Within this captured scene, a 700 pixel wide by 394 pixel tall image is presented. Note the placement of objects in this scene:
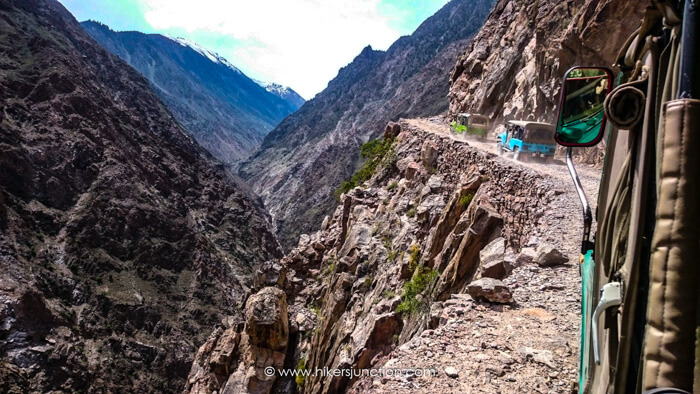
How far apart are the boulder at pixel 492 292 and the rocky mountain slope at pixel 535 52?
13.0 meters

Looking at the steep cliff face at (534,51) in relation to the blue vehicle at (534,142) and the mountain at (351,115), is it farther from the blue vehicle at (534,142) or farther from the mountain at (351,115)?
the mountain at (351,115)

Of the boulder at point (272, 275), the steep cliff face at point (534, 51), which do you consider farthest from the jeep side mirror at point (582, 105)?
the boulder at point (272, 275)

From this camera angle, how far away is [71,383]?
51219 millimetres

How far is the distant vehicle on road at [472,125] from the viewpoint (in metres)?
23.5

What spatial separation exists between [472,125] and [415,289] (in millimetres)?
14207

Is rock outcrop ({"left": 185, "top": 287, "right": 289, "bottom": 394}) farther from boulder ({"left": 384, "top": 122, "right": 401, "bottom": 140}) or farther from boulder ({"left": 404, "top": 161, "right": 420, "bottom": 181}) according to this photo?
boulder ({"left": 384, "top": 122, "right": 401, "bottom": 140})

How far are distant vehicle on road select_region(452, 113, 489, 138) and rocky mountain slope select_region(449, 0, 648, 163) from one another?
257cm

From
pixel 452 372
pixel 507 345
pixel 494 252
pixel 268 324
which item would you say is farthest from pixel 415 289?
pixel 268 324

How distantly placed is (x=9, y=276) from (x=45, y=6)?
299 ft

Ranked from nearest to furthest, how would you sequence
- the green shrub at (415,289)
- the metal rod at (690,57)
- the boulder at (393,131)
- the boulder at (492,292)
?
the metal rod at (690,57)
the boulder at (492,292)
the green shrub at (415,289)
the boulder at (393,131)

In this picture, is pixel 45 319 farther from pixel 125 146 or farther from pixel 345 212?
pixel 345 212

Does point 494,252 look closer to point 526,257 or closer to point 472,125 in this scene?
point 526,257

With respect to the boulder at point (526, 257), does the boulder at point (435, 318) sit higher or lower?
lower

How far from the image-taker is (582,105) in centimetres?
310
